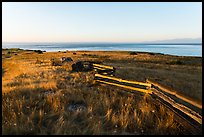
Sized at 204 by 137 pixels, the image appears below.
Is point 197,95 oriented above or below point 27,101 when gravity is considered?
below

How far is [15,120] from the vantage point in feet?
17.9

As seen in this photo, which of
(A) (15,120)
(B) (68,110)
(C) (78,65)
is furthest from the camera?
(C) (78,65)

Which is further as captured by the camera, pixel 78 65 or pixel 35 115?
pixel 78 65

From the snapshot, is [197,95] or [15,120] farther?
[197,95]

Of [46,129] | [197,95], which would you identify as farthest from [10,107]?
[197,95]

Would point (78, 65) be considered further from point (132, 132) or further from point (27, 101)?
point (132, 132)

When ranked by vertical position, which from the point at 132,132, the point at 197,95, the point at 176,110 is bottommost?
the point at 197,95

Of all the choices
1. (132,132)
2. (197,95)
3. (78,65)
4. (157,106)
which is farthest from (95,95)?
(78,65)

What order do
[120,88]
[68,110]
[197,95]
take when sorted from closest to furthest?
[68,110], [120,88], [197,95]

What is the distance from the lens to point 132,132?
5.32 meters

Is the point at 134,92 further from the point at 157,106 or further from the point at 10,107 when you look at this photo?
the point at 10,107

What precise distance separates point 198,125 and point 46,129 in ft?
Answer: 12.6

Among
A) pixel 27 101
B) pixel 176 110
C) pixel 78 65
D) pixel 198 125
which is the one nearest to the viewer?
pixel 198 125

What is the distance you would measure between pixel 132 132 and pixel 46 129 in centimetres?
223
